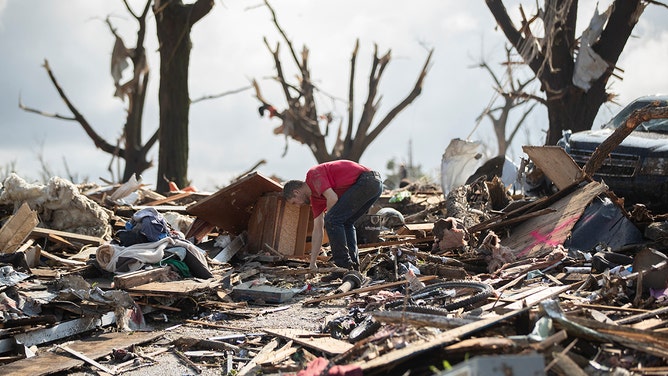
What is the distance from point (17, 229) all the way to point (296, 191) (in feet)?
12.4

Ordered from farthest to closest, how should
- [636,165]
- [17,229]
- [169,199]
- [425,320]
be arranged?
[169,199], [636,165], [17,229], [425,320]

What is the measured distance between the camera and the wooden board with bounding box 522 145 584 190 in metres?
10.1

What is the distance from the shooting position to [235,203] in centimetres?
1071

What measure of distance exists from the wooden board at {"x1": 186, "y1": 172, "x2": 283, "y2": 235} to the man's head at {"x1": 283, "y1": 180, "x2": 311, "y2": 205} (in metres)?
1.49

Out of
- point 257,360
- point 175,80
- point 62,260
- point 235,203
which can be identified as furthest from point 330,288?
point 175,80

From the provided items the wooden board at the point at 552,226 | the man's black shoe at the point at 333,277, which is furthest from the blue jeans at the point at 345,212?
the wooden board at the point at 552,226

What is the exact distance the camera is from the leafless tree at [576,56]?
16.3 m

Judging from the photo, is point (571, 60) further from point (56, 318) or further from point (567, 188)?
point (56, 318)

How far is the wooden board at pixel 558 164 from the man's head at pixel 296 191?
12.6 feet

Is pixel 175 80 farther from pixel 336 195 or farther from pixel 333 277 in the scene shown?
pixel 333 277

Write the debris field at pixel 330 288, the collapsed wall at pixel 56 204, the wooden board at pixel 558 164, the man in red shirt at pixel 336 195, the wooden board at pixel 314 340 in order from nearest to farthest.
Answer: the debris field at pixel 330 288 < the wooden board at pixel 314 340 < the man in red shirt at pixel 336 195 < the wooden board at pixel 558 164 < the collapsed wall at pixel 56 204

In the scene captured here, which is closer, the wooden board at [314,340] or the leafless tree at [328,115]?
the wooden board at [314,340]

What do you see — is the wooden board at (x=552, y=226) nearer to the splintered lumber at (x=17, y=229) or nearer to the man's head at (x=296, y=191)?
the man's head at (x=296, y=191)

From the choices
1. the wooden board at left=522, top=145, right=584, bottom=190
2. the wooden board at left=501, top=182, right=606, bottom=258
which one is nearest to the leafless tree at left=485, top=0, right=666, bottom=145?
the wooden board at left=522, top=145, right=584, bottom=190
